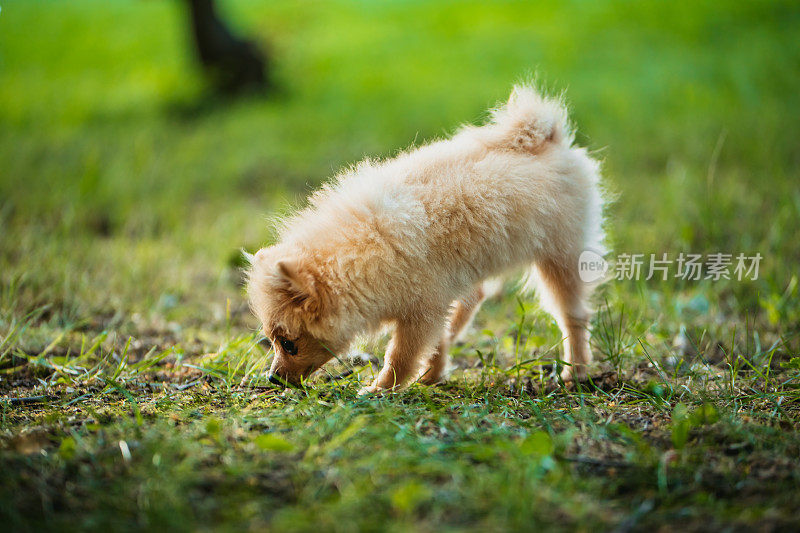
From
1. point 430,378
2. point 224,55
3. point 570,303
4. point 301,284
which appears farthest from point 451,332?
point 224,55

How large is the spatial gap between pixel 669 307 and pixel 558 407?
1.67 meters

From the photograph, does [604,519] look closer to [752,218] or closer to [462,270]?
[462,270]

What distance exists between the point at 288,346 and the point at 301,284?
387 mm

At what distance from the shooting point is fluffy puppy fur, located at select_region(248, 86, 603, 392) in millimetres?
3121

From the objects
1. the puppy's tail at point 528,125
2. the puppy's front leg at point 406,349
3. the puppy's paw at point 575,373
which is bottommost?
the puppy's paw at point 575,373

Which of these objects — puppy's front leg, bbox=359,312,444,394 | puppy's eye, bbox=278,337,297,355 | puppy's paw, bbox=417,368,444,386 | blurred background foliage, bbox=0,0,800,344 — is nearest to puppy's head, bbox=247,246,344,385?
puppy's eye, bbox=278,337,297,355

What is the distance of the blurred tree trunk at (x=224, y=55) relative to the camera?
10383 mm

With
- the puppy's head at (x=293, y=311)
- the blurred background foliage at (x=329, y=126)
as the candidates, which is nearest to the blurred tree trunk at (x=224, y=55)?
the blurred background foliage at (x=329, y=126)

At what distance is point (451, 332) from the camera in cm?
402

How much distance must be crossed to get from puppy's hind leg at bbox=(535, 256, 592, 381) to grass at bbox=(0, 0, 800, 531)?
14 centimetres

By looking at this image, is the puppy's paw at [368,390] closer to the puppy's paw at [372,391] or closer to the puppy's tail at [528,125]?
the puppy's paw at [372,391]

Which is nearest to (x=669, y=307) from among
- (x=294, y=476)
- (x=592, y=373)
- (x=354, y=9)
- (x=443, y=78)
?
(x=592, y=373)

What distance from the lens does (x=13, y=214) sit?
594cm

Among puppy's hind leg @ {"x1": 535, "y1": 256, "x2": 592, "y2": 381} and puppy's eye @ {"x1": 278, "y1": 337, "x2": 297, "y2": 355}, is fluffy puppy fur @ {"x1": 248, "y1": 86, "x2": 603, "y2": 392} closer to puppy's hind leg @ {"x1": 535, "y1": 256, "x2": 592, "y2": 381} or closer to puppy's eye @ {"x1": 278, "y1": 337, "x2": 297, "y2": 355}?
puppy's eye @ {"x1": 278, "y1": 337, "x2": 297, "y2": 355}
